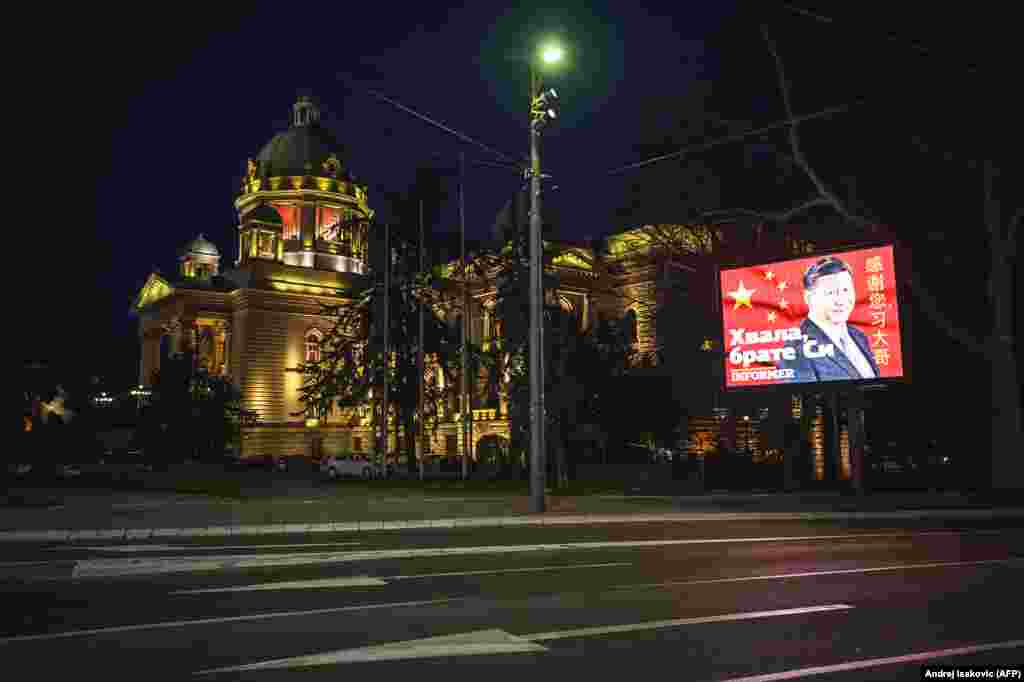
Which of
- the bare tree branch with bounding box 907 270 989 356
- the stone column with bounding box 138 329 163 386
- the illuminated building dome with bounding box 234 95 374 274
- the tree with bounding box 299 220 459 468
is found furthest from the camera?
the stone column with bounding box 138 329 163 386

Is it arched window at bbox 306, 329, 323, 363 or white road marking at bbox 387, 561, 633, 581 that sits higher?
arched window at bbox 306, 329, 323, 363

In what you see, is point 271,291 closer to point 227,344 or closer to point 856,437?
point 227,344

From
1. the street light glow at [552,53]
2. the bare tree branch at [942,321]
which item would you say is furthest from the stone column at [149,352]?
the street light glow at [552,53]

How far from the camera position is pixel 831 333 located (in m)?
25.5

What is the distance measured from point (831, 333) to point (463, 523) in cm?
1217

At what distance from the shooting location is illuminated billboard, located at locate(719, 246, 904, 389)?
24.7m

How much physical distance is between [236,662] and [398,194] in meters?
46.5

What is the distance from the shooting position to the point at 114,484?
38.3 metres

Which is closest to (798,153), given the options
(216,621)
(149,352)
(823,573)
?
(823,573)

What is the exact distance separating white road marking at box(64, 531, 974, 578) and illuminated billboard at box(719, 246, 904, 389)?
10838 mm

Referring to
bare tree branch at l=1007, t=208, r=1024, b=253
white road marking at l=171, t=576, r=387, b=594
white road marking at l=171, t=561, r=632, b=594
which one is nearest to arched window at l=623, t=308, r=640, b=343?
bare tree branch at l=1007, t=208, r=1024, b=253

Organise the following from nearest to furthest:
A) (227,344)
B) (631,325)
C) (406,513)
Answer: (406,513) < (631,325) < (227,344)

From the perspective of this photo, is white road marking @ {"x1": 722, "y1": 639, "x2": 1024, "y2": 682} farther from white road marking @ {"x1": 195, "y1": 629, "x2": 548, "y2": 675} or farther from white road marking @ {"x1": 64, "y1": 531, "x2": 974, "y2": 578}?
white road marking @ {"x1": 64, "y1": 531, "x2": 974, "y2": 578}

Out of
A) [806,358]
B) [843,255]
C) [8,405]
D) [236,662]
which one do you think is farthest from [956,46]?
[8,405]
